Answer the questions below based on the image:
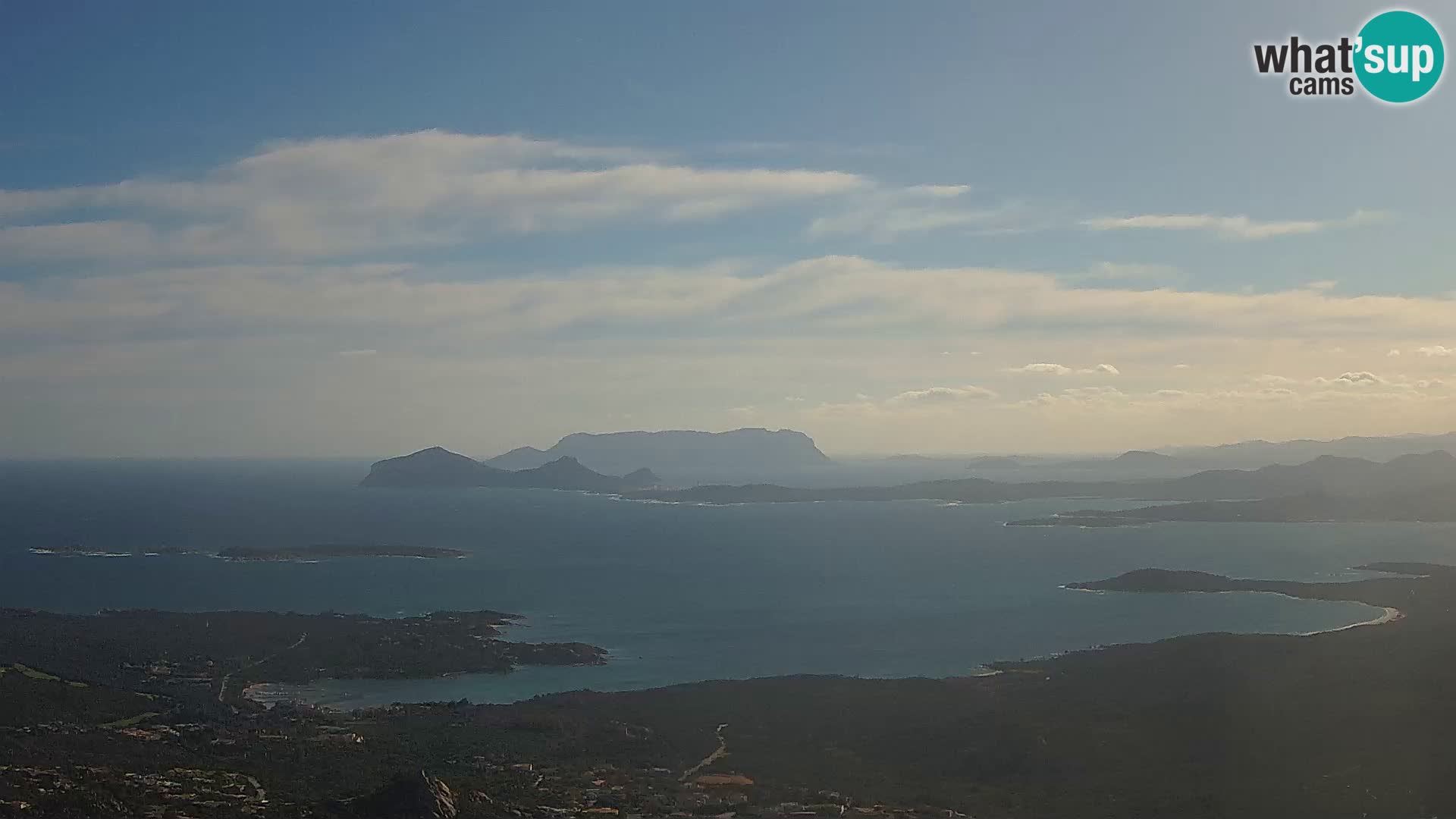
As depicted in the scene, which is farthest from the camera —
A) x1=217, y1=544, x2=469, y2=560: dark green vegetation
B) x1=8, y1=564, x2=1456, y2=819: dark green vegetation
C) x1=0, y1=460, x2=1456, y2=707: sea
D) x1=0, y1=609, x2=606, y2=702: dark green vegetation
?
x1=217, y1=544, x2=469, y2=560: dark green vegetation

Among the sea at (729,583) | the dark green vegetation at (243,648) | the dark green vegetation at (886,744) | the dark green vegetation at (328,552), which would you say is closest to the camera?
the dark green vegetation at (886,744)

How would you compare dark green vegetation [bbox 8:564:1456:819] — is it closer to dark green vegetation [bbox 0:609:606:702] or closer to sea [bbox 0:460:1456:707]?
dark green vegetation [bbox 0:609:606:702]

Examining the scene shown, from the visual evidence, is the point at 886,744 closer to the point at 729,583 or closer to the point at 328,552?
the point at 729,583

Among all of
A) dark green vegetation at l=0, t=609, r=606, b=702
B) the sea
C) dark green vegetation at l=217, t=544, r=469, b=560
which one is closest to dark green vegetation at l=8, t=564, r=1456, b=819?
dark green vegetation at l=0, t=609, r=606, b=702

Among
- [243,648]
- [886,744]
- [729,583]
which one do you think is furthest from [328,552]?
[886,744]

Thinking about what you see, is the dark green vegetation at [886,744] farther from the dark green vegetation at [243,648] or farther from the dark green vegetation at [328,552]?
the dark green vegetation at [328,552]

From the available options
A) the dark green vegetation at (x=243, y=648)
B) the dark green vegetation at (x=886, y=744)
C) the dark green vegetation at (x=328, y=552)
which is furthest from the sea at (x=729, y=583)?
the dark green vegetation at (x=886, y=744)
